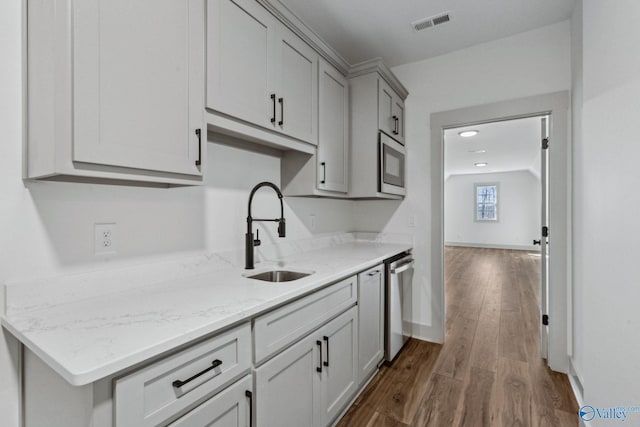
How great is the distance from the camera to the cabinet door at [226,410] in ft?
2.96

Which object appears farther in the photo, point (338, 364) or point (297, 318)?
point (338, 364)

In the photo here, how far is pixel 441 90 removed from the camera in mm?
2791

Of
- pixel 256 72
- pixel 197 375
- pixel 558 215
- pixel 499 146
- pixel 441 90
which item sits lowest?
pixel 197 375

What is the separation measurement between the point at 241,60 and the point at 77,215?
3.22 feet

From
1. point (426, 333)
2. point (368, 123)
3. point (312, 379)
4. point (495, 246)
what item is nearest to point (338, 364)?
point (312, 379)

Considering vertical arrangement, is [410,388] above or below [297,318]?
below

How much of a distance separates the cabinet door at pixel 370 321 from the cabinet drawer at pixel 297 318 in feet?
0.64

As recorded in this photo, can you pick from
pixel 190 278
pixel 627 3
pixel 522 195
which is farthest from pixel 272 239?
pixel 522 195

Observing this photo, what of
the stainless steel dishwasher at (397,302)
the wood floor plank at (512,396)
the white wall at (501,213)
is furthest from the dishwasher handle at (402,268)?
the white wall at (501,213)

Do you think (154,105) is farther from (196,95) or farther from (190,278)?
(190,278)

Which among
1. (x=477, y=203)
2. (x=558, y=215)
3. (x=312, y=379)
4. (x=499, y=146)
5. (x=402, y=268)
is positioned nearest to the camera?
(x=312, y=379)

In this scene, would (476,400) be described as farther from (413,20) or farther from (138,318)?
(413,20)

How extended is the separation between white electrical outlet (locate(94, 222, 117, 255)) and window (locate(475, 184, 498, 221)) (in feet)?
33.7

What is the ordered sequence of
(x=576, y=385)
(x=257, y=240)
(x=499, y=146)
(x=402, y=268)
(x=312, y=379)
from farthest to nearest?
(x=499, y=146), (x=402, y=268), (x=576, y=385), (x=257, y=240), (x=312, y=379)
